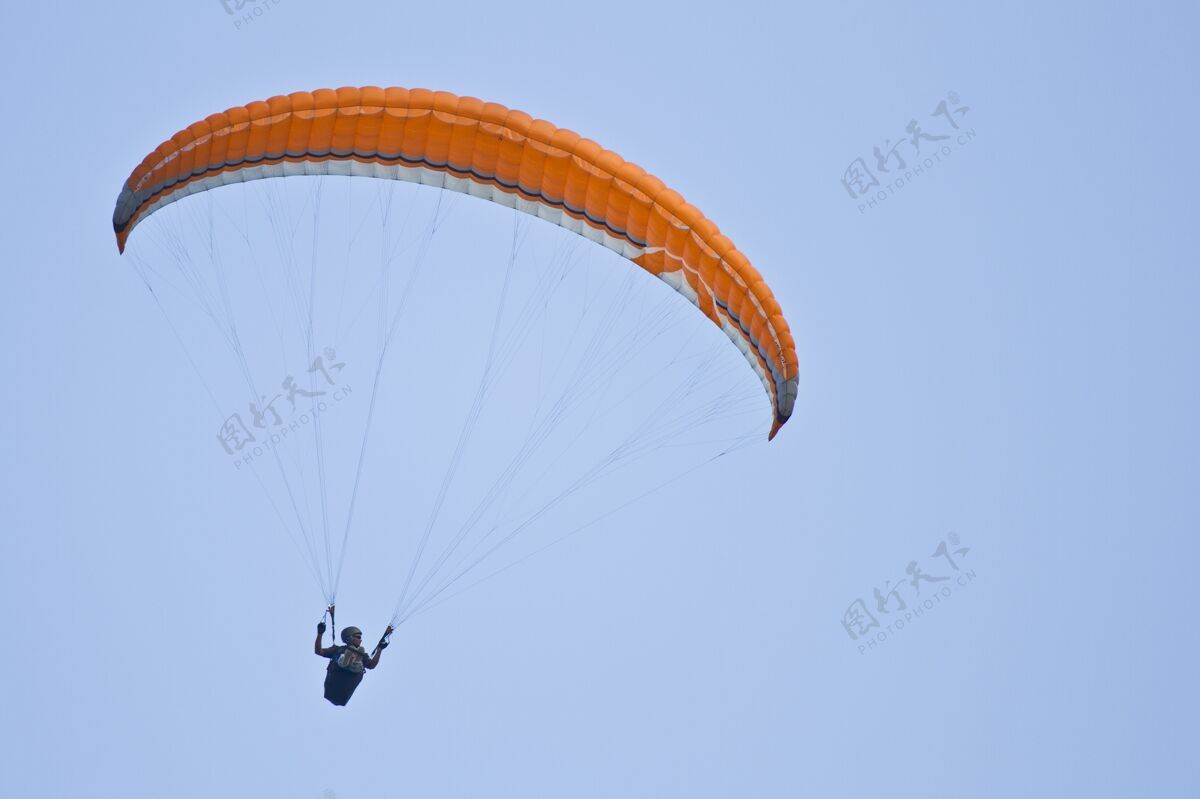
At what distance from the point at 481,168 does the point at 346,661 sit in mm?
6185

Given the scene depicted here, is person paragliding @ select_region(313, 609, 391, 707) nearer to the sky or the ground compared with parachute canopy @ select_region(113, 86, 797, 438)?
nearer to the ground

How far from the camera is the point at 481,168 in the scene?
875 inches

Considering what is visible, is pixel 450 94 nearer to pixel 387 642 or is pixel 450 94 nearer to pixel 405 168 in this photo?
pixel 405 168

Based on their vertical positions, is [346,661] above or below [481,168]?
below

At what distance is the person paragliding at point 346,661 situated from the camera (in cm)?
2180

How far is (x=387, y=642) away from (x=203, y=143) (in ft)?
21.3

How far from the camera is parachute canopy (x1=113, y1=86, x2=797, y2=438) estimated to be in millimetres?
22031

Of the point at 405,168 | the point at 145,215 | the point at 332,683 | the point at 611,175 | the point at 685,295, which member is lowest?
the point at 332,683

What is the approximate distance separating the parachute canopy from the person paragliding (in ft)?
18.3

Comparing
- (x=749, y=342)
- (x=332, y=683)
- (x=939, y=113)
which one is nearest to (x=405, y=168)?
(x=749, y=342)

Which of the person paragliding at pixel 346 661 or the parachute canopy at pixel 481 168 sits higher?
the parachute canopy at pixel 481 168

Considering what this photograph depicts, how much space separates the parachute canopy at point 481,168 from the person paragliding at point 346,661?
5.58m

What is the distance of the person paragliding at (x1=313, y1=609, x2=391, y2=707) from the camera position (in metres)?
21.8

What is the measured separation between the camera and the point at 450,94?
22172 mm
